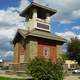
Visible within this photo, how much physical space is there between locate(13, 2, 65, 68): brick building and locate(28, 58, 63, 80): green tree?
13374mm

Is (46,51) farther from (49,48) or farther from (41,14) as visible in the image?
(41,14)

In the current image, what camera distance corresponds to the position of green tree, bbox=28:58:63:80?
21.9 m

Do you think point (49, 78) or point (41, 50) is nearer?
point (49, 78)

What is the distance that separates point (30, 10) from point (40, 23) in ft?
10.9

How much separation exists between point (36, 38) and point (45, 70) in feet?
53.1

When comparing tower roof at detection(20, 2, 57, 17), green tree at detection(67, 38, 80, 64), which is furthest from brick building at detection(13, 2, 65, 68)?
green tree at detection(67, 38, 80, 64)

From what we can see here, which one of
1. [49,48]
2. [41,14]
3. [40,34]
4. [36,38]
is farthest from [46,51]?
[41,14]

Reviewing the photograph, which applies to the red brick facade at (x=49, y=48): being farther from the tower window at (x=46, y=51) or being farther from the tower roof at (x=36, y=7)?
the tower roof at (x=36, y=7)

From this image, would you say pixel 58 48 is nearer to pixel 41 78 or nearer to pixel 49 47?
pixel 49 47

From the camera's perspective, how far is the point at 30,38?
37219mm

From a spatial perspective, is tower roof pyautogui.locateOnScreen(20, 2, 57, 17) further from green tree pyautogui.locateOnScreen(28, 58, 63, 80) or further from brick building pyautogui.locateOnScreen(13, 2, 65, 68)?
green tree pyautogui.locateOnScreen(28, 58, 63, 80)

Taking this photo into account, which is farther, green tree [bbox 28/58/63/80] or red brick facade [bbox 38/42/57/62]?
red brick facade [bbox 38/42/57/62]

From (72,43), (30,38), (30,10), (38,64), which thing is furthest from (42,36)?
(72,43)

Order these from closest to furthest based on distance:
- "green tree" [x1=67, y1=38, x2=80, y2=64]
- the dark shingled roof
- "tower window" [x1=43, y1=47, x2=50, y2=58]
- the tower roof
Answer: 1. the dark shingled roof
2. "tower window" [x1=43, y1=47, x2=50, y2=58]
3. the tower roof
4. "green tree" [x1=67, y1=38, x2=80, y2=64]
